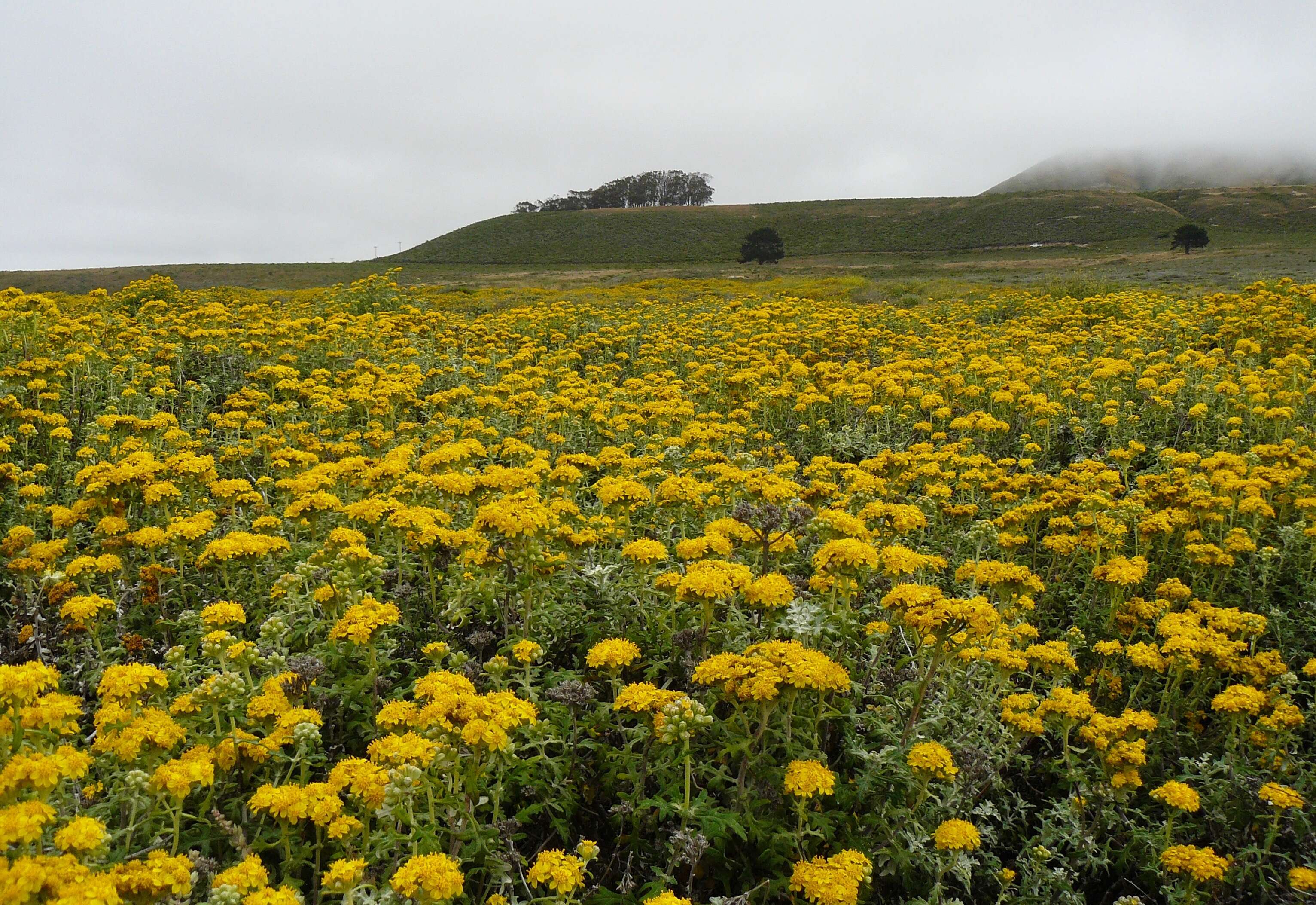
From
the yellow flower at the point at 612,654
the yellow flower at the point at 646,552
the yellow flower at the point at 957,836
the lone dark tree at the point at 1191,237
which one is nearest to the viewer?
the yellow flower at the point at 957,836

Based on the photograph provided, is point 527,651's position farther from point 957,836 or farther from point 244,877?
point 957,836

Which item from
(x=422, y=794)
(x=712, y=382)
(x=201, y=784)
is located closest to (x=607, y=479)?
(x=422, y=794)

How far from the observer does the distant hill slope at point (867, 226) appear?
278 feet

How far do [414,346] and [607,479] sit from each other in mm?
9439

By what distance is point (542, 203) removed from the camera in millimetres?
138250

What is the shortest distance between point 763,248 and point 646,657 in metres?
81.4

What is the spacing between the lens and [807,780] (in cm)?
334

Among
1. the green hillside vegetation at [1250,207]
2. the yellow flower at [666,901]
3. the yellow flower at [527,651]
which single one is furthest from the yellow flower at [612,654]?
the green hillside vegetation at [1250,207]

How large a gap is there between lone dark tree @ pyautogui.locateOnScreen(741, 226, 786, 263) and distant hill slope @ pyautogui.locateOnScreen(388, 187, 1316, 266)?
6.88 m

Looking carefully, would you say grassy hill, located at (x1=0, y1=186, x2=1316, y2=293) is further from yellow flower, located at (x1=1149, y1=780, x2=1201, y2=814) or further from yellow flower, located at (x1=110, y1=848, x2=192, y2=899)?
yellow flower, located at (x1=110, y1=848, x2=192, y2=899)

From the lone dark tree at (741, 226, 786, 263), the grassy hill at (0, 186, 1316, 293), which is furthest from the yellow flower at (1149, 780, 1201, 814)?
the lone dark tree at (741, 226, 786, 263)

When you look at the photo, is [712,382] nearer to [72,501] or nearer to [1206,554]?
[1206,554]

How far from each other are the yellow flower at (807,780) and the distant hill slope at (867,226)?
86.2m

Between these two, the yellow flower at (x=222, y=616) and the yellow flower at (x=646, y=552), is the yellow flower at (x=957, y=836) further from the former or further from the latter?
the yellow flower at (x=222, y=616)
